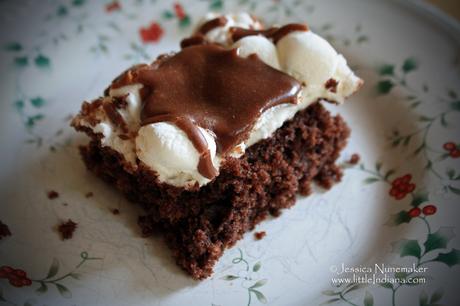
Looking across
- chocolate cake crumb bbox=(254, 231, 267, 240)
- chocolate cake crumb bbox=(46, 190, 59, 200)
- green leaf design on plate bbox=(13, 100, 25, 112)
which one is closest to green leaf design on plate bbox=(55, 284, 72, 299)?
chocolate cake crumb bbox=(46, 190, 59, 200)

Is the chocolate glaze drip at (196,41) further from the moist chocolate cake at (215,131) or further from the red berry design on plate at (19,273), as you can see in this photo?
the red berry design on plate at (19,273)

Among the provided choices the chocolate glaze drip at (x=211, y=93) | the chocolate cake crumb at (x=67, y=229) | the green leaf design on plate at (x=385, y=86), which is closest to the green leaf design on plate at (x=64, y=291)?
the chocolate cake crumb at (x=67, y=229)

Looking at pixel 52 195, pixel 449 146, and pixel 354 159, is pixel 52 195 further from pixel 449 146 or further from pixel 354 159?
pixel 449 146

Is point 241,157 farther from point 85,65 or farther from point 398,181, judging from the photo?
point 85,65

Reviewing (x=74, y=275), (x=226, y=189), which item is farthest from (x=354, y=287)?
(x=74, y=275)

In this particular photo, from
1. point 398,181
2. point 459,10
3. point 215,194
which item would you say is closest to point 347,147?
point 398,181
